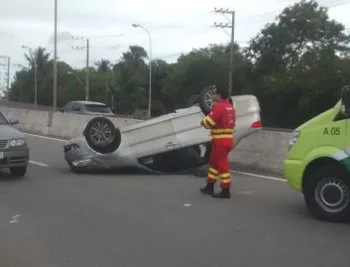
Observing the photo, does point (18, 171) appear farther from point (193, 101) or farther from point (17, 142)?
Result: point (193, 101)

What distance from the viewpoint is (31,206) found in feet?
28.1

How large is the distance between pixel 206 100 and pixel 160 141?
4.07ft

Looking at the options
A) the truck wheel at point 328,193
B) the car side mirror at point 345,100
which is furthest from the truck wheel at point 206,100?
the car side mirror at point 345,100

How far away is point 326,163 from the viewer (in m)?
7.66

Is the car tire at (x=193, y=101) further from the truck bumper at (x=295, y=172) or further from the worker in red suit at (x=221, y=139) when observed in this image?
the truck bumper at (x=295, y=172)

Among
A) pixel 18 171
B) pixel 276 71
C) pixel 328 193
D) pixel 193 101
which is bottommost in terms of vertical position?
pixel 18 171

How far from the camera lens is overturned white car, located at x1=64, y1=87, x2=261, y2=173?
11.5 m

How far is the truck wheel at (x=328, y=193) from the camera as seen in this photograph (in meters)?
7.46

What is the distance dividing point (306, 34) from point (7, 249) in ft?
218

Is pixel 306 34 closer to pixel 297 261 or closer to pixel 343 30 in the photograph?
pixel 343 30

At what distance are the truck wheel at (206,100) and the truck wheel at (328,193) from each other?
3740mm

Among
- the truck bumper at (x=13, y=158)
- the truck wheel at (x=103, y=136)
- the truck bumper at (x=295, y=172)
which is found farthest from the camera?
the truck wheel at (x=103, y=136)

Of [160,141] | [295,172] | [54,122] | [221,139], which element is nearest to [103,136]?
[160,141]

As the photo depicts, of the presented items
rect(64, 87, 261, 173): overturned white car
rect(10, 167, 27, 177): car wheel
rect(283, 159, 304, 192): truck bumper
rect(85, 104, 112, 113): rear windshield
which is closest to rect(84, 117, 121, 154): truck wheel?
rect(64, 87, 261, 173): overturned white car
